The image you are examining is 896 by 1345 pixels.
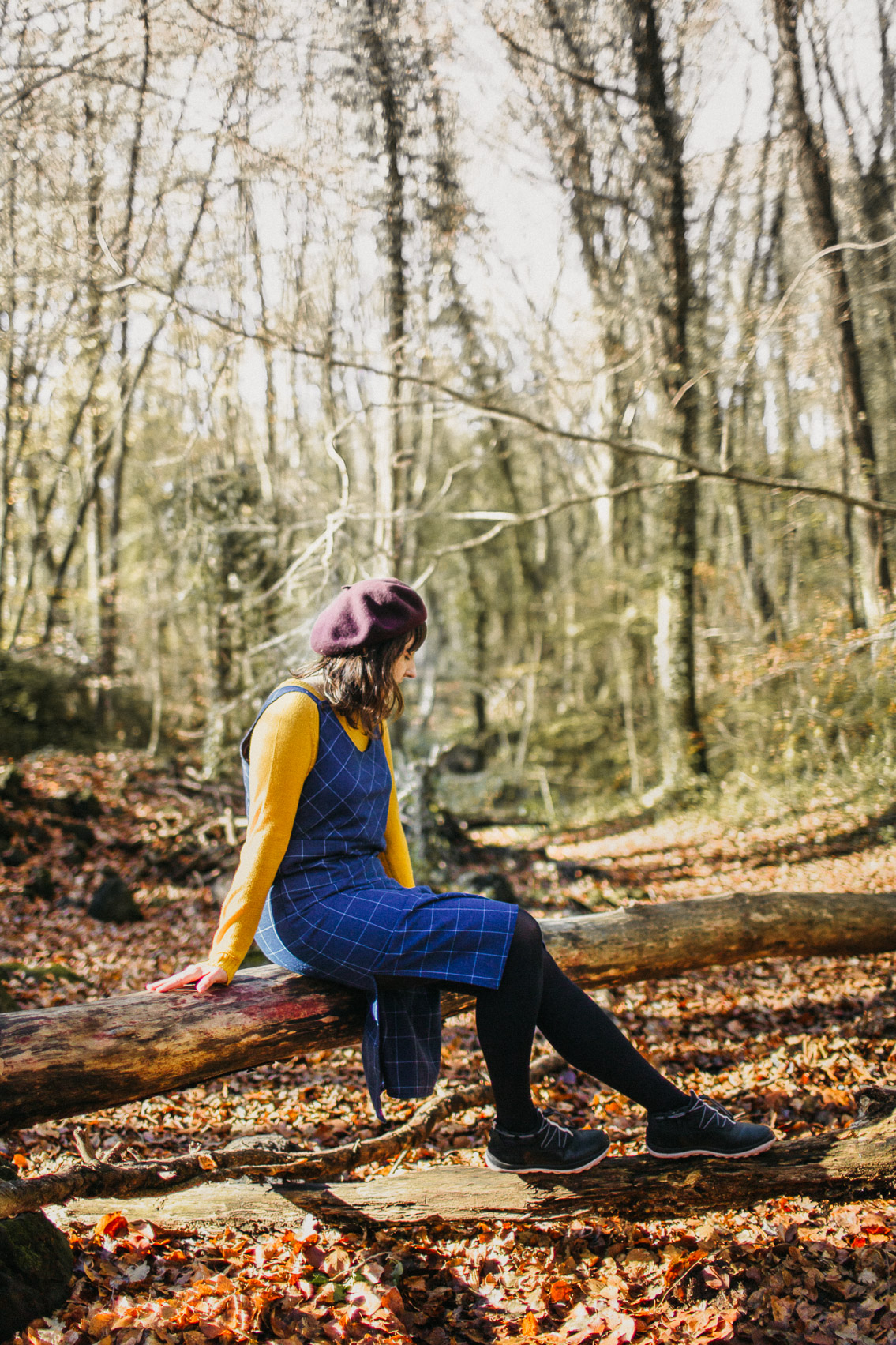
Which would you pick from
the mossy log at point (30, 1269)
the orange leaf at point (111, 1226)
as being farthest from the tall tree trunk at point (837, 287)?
the mossy log at point (30, 1269)

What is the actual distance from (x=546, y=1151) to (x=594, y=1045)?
37 centimetres

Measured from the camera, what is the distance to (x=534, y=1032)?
2.44m

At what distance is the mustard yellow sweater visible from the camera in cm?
238

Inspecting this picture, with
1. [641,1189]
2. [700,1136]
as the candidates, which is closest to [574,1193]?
[641,1189]

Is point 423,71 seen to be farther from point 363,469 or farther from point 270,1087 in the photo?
point 270,1087

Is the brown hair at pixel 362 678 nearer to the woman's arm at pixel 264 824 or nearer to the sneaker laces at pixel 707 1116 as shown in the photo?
the woman's arm at pixel 264 824

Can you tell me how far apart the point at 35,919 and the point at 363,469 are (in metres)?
12.0

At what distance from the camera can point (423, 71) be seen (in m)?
8.94

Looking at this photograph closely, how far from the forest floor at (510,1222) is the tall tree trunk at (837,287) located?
2.85 metres

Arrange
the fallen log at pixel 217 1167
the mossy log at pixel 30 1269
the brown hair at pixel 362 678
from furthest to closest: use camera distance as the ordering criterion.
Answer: the brown hair at pixel 362 678 → the fallen log at pixel 217 1167 → the mossy log at pixel 30 1269

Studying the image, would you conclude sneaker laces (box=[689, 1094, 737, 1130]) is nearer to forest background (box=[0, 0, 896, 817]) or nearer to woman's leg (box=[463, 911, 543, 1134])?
woman's leg (box=[463, 911, 543, 1134])

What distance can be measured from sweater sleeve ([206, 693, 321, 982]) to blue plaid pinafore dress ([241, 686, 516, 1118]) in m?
0.06

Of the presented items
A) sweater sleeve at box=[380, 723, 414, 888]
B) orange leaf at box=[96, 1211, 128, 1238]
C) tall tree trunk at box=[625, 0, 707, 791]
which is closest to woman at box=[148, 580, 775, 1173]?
sweater sleeve at box=[380, 723, 414, 888]

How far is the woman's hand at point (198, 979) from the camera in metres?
2.39
